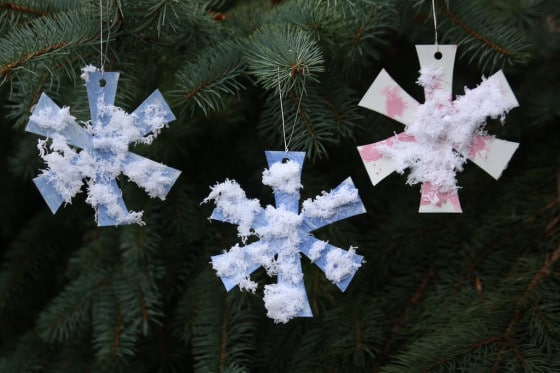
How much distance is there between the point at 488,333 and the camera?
701 millimetres

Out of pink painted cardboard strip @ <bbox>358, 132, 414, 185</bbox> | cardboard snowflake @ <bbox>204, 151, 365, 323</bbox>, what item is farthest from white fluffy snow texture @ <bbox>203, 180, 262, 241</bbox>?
pink painted cardboard strip @ <bbox>358, 132, 414, 185</bbox>

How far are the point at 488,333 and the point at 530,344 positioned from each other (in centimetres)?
5

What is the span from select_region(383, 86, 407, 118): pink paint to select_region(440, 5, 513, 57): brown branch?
0.12 meters

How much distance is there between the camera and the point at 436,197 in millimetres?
682

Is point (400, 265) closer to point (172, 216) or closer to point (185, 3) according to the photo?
point (172, 216)

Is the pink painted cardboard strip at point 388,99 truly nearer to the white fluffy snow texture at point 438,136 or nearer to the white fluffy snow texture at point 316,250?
the white fluffy snow texture at point 438,136

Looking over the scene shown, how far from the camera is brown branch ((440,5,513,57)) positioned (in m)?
0.70

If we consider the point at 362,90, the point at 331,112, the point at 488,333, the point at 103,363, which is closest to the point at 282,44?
the point at 331,112

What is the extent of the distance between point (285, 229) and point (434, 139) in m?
0.20

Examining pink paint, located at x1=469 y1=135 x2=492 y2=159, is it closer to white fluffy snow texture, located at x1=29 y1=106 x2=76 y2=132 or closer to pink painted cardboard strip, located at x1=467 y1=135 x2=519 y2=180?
pink painted cardboard strip, located at x1=467 y1=135 x2=519 y2=180

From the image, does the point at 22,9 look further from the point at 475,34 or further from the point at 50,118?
the point at 475,34

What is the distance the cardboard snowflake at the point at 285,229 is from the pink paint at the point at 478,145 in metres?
0.14

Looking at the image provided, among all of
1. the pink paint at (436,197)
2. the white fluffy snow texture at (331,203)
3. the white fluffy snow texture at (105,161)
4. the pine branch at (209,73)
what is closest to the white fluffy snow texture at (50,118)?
the white fluffy snow texture at (105,161)

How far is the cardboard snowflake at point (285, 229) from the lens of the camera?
681 mm
